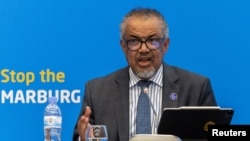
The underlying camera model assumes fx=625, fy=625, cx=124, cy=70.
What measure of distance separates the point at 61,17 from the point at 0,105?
2.47 ft

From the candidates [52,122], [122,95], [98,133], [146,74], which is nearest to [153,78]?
[146,74]

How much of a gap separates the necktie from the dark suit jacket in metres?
0.07

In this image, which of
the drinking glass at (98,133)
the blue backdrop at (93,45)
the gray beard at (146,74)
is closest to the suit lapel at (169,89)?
the gray beard at (146,74)

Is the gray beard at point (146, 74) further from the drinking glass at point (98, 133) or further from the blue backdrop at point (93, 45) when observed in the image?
the drinking glass at point (98, 133)

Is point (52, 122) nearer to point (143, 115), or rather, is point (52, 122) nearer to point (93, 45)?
point (143, 115)

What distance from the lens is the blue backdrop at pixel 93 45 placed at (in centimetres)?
439

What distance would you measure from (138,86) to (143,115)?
217 millimetres

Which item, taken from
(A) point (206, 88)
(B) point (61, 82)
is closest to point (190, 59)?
(A) point (206, 88)

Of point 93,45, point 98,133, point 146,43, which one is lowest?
point 98,133

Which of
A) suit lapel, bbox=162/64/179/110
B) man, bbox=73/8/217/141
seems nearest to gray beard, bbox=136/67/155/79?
man, bbox=73/8/217/141

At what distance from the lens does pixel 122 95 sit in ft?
12.6

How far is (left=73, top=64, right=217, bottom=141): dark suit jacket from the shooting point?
12.1 feet

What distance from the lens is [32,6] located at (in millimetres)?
4426

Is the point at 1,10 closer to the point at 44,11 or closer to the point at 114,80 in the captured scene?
the point at 44,11
